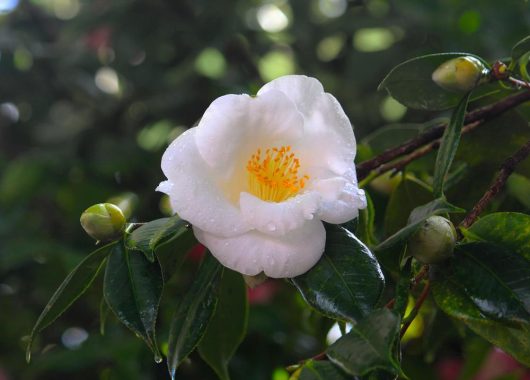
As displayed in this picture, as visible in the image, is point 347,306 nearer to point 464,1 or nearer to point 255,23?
point 464,1

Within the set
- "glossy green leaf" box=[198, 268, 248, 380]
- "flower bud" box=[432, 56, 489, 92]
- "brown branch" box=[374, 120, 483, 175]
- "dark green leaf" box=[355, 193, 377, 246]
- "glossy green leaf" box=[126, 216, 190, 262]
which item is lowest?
"glossy green leaf" box=[198, 268, 248, 380]

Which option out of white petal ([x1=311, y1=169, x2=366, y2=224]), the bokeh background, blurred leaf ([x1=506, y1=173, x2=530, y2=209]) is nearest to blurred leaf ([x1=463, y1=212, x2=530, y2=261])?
white petal ([x1=311, y1=169, x2=366, y2=224])

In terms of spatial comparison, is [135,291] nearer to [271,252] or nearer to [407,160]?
[271,252]

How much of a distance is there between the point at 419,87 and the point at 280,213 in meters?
0.24

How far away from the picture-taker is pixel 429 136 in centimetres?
85

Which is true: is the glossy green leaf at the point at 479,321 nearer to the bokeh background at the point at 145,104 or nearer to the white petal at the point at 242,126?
the white petal at the point at 242,126

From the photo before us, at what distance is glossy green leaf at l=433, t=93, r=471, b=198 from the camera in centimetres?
71

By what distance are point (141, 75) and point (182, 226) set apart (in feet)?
3.58

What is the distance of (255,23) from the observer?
1.81m

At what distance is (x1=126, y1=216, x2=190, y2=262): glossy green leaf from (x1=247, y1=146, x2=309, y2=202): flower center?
3.6 inches

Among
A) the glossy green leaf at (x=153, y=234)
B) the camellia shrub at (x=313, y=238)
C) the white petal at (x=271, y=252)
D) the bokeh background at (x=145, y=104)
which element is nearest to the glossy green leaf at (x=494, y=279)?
the camellia shrub at (x=313, y=238)

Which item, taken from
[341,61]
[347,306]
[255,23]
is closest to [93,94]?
[255,23]

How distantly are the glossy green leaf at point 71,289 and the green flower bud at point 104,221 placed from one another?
1cm

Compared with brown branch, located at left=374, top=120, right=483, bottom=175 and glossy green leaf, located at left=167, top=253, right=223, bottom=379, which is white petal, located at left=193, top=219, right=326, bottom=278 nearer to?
glossy green leaf, located at left=167, top=253, right=223, bottom=379
